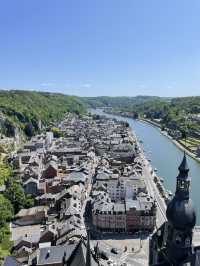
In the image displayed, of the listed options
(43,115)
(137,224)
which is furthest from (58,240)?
(43,115)

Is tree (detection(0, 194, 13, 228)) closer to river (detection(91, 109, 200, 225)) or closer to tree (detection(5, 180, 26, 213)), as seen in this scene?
tree (detection(5, 180, 26, 213))

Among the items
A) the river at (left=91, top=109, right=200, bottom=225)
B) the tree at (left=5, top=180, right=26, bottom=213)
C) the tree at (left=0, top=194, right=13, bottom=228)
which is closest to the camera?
the tree at (left=0, top=194, right=13, bottom=228)

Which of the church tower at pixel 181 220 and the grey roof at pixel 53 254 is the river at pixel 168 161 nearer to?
the grey roof at pixel 53 254

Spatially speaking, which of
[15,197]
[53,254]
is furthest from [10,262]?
[15,197]

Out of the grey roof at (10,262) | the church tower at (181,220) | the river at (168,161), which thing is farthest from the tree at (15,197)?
the church tower at (181,220)

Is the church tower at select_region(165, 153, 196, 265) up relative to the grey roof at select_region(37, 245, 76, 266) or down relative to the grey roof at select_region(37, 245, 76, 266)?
up

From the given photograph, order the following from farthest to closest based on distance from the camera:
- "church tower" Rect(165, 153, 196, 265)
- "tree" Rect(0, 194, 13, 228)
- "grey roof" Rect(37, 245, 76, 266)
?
→ "tree" Rect(0, 194, 13, 228) < "grey roof" Rect(37, 245, 76, 266) < "church tower" Rect(165, 153, 196, 265)

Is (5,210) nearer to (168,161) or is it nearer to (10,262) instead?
(10,262)

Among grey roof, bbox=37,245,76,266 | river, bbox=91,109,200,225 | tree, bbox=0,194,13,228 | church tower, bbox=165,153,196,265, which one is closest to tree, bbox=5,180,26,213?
tree, bbox=0,194,13,228
